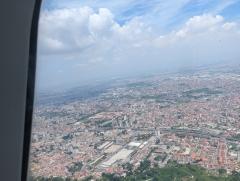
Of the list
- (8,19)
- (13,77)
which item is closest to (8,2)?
(8,19)

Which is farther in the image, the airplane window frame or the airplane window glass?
the airplane window frame

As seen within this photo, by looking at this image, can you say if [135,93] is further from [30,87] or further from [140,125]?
[30,87]

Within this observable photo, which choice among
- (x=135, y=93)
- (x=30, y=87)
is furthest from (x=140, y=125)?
(x=30, y=87)

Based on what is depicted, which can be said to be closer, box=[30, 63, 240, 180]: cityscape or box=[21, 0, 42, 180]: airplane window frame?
box=[30, 63, 240, 180]: cityscape

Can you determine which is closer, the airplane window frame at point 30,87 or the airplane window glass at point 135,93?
the airplane window glass at point 135,93

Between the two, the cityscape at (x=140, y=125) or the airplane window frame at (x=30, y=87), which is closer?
the cityscape at (x=140, y=125)

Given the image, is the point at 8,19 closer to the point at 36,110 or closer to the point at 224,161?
the point at 36,110
